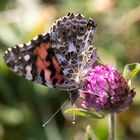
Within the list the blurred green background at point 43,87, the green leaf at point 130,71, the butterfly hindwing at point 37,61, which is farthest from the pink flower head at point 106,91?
the blurred green background at point 43,87

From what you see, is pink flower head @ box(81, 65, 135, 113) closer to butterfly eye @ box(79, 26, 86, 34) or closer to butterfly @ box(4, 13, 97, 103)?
butterfly @ box(4, 13, 97, 103)

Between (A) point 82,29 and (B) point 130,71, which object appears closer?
(B) point 130,71

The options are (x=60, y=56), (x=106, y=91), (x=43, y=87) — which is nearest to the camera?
(x=106, y=91)

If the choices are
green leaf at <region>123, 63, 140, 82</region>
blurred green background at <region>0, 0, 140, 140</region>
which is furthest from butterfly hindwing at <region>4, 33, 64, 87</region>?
blurred green background at <region>0, 0, 140, 140</region>

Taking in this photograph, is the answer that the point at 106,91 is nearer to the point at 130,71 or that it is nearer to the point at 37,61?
the point at 130,71

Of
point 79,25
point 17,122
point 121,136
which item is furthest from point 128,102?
point 17,122

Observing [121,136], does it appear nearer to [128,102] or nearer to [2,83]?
[2,83]

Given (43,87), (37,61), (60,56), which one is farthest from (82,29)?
(43,87)

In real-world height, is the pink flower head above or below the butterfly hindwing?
below
